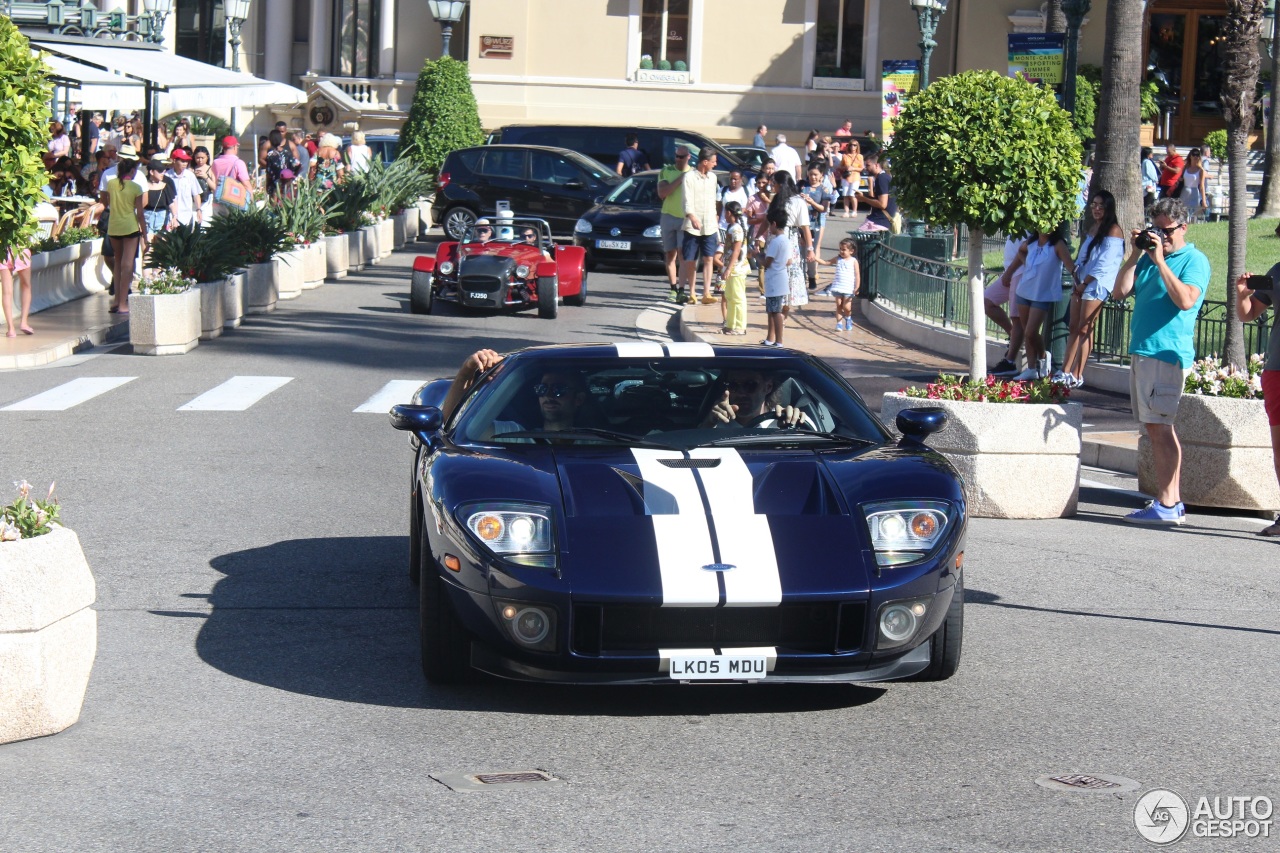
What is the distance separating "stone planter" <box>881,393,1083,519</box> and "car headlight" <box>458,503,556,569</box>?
4.67m

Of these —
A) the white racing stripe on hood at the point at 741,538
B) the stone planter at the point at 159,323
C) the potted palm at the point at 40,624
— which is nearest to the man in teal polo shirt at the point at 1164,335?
the white racing stripe on hood at the point at 741,538

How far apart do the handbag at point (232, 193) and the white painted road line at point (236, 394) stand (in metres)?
8.50

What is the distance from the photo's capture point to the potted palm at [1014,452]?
404 inches

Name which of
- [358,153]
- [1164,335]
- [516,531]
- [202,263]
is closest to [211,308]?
[202,263]

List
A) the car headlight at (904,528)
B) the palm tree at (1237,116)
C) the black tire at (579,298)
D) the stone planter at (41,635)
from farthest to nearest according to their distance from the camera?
1. the black tire at (579,298)
2. the palm tree at (1237,116)
3. the car headlight at (904,528)
4. the stone planter at (41,635)

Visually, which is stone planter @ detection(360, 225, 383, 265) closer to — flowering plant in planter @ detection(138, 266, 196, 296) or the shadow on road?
flowering plant in planter @ detection(138, 266, 196, 296)

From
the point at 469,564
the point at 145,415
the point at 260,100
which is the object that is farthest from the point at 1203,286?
the point at 260,100

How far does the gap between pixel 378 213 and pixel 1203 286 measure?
21.2 meters

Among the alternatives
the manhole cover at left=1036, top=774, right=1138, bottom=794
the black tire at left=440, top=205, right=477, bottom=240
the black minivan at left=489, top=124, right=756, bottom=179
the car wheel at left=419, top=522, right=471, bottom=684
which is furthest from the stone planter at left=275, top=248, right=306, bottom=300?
the manhole cover at left=1036, top=774, right=1138, bottom=794

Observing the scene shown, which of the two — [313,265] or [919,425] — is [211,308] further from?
[919,425]

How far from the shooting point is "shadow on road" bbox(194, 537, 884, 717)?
20.2ft

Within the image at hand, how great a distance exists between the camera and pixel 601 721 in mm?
5945

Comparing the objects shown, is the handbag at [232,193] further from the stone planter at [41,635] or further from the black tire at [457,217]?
the stone planter at [41,635]

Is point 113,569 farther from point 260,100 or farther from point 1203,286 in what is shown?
point 260,100
